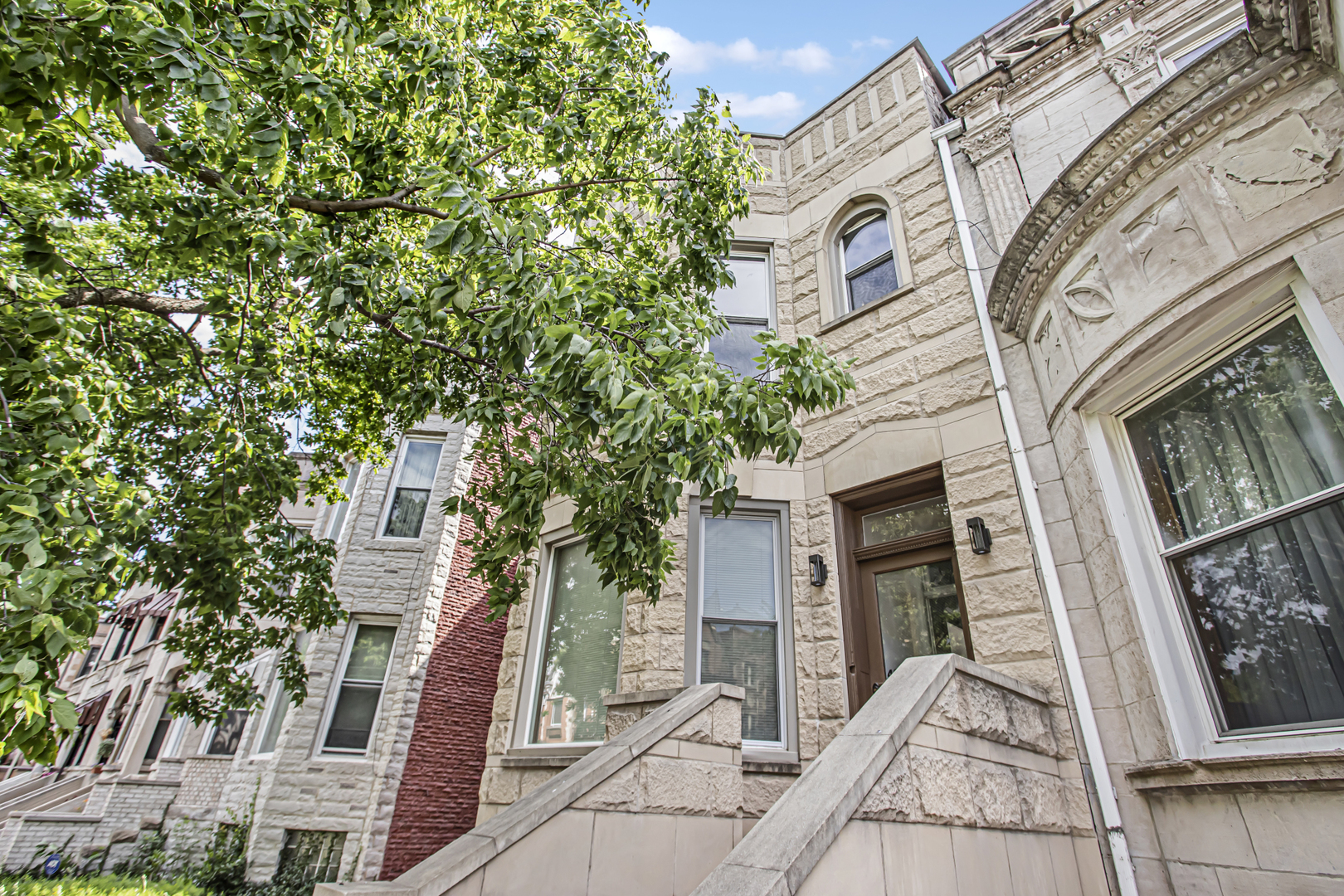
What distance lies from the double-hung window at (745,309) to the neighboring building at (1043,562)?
3.46 ft

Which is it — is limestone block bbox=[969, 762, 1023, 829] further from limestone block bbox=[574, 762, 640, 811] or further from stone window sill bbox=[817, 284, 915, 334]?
stone window sill bbox=[817, 284, 915, 334]

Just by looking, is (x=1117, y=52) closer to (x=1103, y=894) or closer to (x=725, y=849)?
(x=1103, y=894)

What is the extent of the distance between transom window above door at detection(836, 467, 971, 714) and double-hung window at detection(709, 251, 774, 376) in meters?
2.26

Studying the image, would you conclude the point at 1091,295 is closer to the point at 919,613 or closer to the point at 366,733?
the point at 919,613

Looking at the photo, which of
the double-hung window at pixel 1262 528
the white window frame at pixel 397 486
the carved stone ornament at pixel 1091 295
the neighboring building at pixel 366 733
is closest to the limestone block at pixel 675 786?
the double-hung window at pixel 1262 528

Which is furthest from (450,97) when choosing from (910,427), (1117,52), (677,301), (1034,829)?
(1034,829)

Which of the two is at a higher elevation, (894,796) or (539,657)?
(539,657)

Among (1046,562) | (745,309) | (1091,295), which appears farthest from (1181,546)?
(745,309)

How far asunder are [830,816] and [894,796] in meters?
0.52

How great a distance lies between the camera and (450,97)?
18.1 ft

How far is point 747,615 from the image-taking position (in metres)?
6.06

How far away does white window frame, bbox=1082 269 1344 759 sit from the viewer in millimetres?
3037

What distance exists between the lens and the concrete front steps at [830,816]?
105 inches

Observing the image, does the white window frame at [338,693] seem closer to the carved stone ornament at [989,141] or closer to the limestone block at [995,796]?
the limestone block at [995,796]
